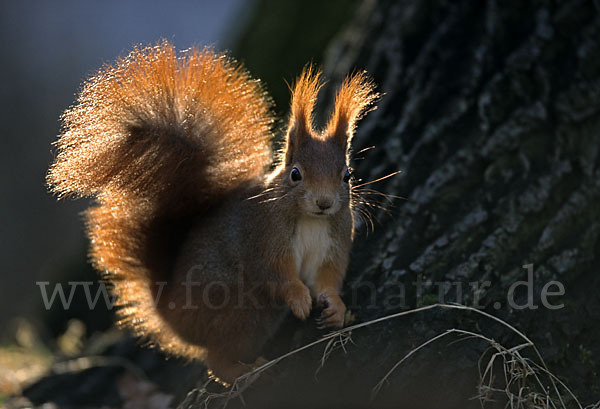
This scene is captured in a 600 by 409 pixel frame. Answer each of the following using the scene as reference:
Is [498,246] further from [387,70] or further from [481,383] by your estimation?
[387,70]

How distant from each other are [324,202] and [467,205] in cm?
58

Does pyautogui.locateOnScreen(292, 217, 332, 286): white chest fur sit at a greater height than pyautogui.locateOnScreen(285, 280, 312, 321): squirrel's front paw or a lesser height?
greater

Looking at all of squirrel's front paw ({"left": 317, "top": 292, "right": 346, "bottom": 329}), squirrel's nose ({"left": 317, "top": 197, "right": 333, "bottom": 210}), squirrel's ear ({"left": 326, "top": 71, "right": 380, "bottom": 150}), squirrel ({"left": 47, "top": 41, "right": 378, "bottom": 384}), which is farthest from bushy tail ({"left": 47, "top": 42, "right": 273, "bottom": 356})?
squirrel's front paw ({"left": 317, "top": 292, "right": 346, "bottom": 329})

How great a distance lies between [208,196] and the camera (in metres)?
2.07

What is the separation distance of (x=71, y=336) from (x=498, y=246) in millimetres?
2136

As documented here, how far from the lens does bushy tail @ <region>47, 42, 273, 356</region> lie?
6.06 feet

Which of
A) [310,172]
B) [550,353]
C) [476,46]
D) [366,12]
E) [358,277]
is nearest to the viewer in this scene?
[550,353]

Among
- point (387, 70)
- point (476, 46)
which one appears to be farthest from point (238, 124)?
point (476, 46)

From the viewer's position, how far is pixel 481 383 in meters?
1.60

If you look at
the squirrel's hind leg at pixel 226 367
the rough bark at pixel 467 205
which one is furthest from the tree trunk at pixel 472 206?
the squirrel's hind leg at pixel 226 367

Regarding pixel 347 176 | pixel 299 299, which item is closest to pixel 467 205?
pixel 347 176

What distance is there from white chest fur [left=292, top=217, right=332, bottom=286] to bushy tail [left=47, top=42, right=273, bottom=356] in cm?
30

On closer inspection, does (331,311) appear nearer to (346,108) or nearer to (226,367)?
(226,367)

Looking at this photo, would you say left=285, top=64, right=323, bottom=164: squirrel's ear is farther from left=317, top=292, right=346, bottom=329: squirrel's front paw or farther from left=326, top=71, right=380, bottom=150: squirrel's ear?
left=317, top=292, right=346, bottom=329: squirrel's front paw
